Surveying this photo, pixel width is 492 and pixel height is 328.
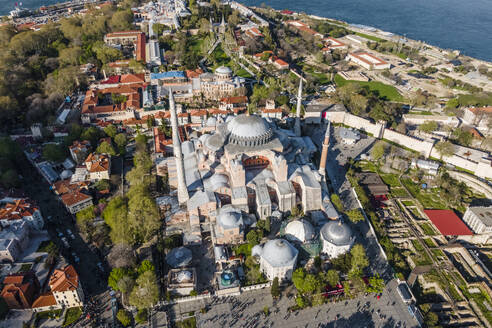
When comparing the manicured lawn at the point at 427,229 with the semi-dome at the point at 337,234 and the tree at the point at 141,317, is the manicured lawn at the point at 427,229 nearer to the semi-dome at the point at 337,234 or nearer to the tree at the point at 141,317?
the semi-dome at the point at 337,234

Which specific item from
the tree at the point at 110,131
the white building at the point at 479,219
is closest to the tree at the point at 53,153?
the tree at the point at 110,131

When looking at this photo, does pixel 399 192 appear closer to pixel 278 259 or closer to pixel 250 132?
pixel 250 132

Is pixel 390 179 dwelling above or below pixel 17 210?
below

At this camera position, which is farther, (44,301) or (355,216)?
(355,216)

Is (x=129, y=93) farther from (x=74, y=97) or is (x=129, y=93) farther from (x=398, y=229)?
(x=398, y=229)

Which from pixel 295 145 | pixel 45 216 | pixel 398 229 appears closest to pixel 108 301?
pixel 45 216

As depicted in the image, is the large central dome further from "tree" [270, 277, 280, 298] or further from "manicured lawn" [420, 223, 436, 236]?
"manicured lawn" [420, 223, 436, 236]

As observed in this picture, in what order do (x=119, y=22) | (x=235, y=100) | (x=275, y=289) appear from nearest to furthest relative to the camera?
1. (x=275, y=289)
2. (x=235, y=100)
3. (x=119, y=22)

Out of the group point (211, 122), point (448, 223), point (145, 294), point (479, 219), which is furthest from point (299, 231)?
point (211, 122)
